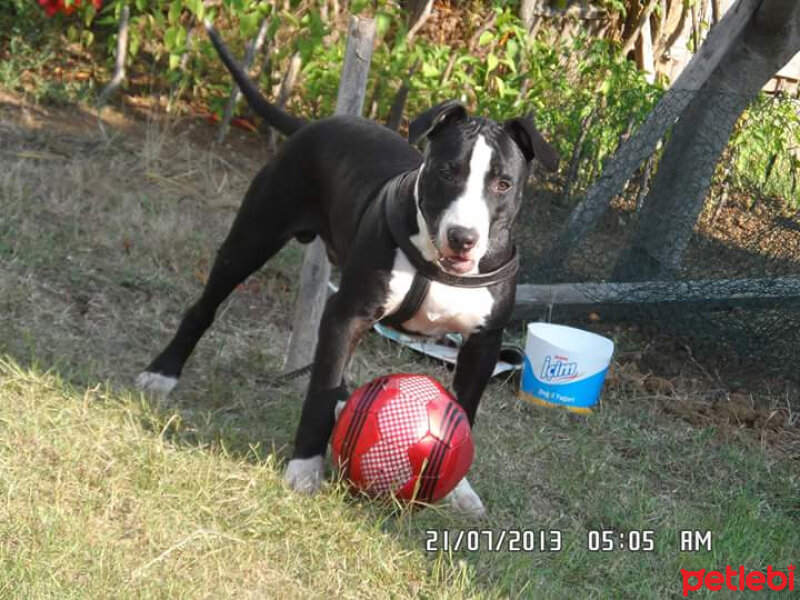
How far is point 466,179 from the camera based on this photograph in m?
3.32

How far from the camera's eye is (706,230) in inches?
220

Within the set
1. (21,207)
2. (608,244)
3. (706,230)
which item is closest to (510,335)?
(608,244)

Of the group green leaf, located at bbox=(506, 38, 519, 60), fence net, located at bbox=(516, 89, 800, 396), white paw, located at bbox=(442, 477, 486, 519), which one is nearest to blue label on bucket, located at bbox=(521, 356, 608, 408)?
fence net, located at bbox=(516, 89, 800, 396)

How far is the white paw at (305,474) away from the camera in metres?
3.54

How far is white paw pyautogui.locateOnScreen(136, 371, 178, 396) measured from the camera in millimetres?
4266

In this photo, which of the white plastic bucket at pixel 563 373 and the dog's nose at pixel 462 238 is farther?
the white plastic bucket at pixel 563 373

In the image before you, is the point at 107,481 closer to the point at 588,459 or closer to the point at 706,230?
the point at 588,459

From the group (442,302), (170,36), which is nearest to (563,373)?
(442,302)

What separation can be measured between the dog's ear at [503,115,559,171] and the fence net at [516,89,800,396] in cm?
221

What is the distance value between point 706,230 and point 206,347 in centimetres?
263

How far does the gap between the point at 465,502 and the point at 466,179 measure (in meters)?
1.13

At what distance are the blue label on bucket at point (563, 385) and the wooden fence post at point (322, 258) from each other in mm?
1020

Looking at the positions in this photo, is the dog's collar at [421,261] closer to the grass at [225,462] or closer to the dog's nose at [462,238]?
the dog's nose at [462,238]

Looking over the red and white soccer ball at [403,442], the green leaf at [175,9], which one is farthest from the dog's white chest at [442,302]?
the green leaf at [175,9]
